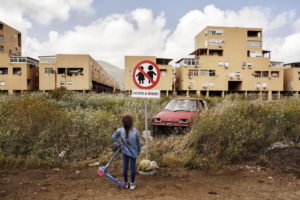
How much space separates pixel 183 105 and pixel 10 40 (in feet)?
189

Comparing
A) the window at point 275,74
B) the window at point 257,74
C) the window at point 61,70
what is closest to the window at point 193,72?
the window at point 257,74

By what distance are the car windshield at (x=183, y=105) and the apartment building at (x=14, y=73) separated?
3791cm

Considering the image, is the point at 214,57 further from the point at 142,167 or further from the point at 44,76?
the point at 142,167

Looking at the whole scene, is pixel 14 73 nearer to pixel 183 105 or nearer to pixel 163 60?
pixel 163 60

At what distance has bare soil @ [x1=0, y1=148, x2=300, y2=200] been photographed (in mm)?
4270

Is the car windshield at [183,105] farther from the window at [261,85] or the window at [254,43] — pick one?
the window at [254,43]

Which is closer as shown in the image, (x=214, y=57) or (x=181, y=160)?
(x=181, y=160)

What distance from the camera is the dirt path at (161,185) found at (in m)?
4.27

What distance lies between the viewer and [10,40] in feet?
177

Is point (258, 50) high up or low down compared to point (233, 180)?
up

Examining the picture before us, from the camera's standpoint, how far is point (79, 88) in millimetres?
41750

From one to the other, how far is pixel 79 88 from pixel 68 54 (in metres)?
6.59

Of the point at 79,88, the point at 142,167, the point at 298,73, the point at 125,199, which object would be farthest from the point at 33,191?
the point at 298,73

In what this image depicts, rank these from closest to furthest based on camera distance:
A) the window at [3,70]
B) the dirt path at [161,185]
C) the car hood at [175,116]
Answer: the dirt path at [161,185]
the car hood at [175,116]
the window at [3,70]
